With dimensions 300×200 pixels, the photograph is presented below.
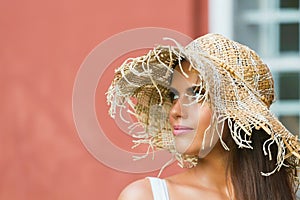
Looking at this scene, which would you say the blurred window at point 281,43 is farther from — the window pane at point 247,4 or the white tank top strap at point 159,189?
the white tank top strap at point 159,189

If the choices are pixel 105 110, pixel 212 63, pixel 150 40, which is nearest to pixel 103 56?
pixel 150 40

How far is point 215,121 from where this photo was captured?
309 cm

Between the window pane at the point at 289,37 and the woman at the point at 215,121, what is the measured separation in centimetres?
216

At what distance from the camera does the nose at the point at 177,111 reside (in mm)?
3102

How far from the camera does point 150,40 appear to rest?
11.0 ft

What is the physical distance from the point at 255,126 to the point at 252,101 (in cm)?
10

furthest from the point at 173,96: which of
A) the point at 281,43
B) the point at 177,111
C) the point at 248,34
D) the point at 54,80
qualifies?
the point at 281,43

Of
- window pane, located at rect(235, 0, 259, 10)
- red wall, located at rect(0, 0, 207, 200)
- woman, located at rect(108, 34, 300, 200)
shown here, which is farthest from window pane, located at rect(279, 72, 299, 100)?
woman, located at rect(108, 34, 300, 200)

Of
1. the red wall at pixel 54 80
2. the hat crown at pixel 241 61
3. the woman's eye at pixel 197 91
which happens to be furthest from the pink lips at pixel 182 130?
the red wall at pixel 54 80

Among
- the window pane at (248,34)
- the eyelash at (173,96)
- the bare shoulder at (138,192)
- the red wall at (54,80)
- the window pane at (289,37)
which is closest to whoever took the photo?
the bare shoulder at (138,192)

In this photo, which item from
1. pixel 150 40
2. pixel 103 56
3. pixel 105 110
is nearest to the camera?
pixel 150 40

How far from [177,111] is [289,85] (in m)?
2.39

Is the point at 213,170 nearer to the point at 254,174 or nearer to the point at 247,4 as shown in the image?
the point at 254,174

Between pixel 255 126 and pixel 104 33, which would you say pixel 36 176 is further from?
pixel 255 126
